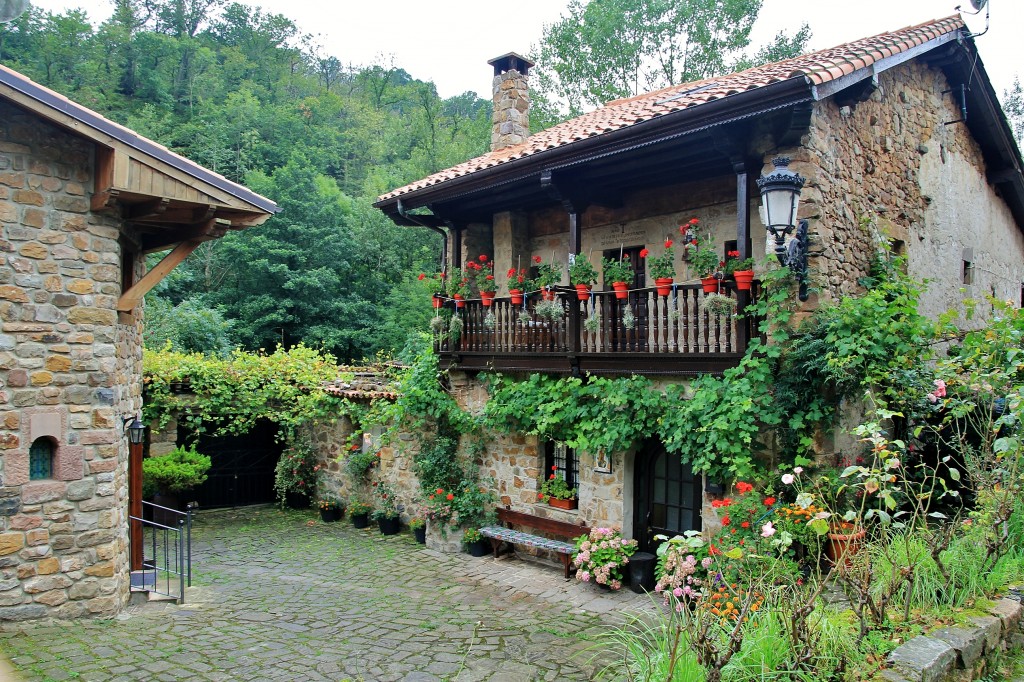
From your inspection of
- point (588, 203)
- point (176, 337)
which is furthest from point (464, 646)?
point (176, 337)

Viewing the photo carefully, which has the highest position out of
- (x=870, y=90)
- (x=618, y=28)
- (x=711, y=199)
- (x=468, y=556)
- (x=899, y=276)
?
(x=618, y=28)

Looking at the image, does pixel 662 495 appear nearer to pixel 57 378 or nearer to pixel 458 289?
pixel 458 289

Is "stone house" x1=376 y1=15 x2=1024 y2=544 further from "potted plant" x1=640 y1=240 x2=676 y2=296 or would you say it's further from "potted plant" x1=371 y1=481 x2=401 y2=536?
"potted plant" x1=371 y1=481 x2=401 y2=536

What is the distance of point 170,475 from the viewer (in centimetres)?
1130

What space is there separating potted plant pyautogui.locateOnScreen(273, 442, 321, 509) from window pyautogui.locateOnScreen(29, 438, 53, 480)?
22.2 feet

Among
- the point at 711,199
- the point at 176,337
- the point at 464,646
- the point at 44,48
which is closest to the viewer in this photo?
the point at 464,646

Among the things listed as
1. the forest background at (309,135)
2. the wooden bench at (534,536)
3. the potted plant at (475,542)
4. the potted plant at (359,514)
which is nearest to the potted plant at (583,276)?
the wooden bench at (534,536)

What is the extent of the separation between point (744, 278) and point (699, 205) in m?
2.36

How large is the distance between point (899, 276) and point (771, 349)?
2419mm

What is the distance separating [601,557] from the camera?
27.3ft

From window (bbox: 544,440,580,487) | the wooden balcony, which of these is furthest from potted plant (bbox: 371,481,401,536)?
window (bbox: 544,440,580,487)

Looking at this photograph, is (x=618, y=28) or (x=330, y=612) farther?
(x=618, y=28)

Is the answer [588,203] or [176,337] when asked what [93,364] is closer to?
[588,203]

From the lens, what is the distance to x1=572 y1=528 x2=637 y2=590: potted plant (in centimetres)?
823
